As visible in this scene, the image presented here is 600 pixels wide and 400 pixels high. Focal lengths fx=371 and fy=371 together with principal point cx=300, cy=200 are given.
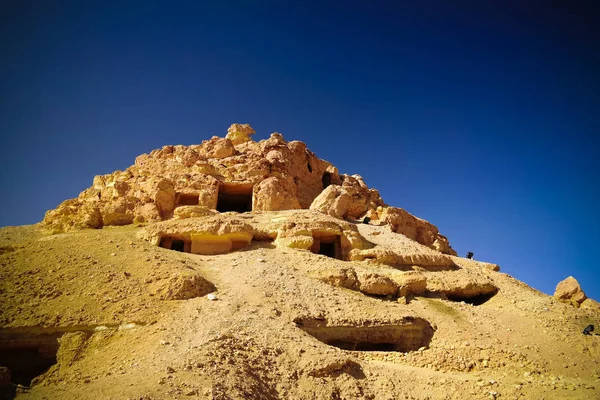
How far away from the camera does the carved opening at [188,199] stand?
24.1 metres

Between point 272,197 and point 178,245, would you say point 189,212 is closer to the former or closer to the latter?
point 178,245

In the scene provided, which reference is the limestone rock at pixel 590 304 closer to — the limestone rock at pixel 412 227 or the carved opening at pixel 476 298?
the carved opening at pixel 476 298

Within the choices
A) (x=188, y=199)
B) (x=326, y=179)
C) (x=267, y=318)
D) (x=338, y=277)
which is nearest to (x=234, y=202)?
(x=188, y=199)

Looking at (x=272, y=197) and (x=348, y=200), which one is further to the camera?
(x=348, y=200)

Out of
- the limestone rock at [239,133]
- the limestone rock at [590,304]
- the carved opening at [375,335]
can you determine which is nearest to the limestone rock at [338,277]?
the carved opening at [375,335]

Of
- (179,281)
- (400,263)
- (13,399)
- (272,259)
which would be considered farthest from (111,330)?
(400,263)

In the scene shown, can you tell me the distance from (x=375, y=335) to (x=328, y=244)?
8252mm

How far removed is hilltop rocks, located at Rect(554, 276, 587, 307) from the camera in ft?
53.8

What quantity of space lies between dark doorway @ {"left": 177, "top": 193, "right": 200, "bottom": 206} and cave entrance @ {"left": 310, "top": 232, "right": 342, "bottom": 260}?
9.36 metres

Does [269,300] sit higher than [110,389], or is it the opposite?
[269,300]

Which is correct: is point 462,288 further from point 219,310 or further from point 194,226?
point 194,226

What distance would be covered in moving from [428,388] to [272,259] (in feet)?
25.9

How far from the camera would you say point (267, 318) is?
10.9 metres

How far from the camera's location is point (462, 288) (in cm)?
1636
